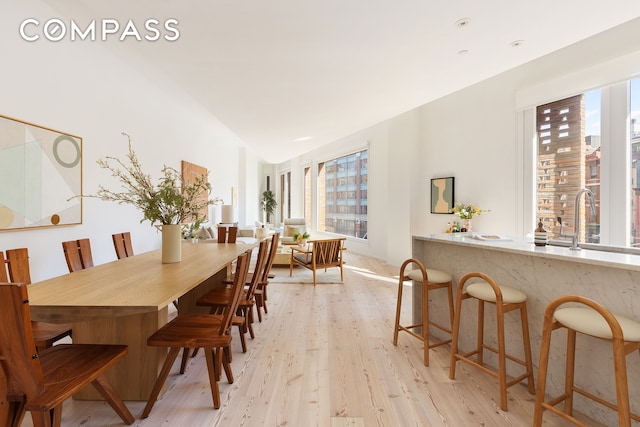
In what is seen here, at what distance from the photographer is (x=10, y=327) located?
1060mm

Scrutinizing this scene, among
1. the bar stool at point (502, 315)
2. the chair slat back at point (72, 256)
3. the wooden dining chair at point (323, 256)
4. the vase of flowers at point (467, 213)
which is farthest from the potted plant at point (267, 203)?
the bar stool at point (502, 315)

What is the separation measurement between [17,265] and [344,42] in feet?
9.27

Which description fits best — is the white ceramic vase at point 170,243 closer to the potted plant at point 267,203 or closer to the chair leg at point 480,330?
the chair leg at point 480,330

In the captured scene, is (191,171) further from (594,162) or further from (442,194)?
(594,162)

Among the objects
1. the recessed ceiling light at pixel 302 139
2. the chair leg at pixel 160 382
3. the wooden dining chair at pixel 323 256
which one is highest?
the recessed ceiling light at pixel 302 139

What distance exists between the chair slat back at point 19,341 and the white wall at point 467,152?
4.96 m

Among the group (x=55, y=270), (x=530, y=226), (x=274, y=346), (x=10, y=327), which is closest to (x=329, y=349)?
(x=274, y=346)

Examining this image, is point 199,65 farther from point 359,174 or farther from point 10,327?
point 359,174

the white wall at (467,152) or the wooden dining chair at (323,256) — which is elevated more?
the white wall at (467,152)

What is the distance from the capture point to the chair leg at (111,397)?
1583 mm

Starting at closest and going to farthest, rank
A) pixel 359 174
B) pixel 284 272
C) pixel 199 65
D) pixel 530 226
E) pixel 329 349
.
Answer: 1. pixel 329 349
2. pixel 199 65
3. pixel 530 226
4. pixel 284 272
5. pixel 359 174

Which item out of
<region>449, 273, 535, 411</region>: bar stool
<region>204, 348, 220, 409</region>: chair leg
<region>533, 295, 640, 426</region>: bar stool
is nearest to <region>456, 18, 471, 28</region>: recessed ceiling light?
<region>449, 273, 535, 411</region>: bar stool

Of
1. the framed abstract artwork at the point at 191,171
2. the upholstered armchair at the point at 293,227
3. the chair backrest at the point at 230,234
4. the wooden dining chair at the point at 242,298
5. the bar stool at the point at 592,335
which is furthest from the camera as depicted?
the upholstered armchair at the point at 293,227

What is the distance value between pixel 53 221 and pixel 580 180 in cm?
561
